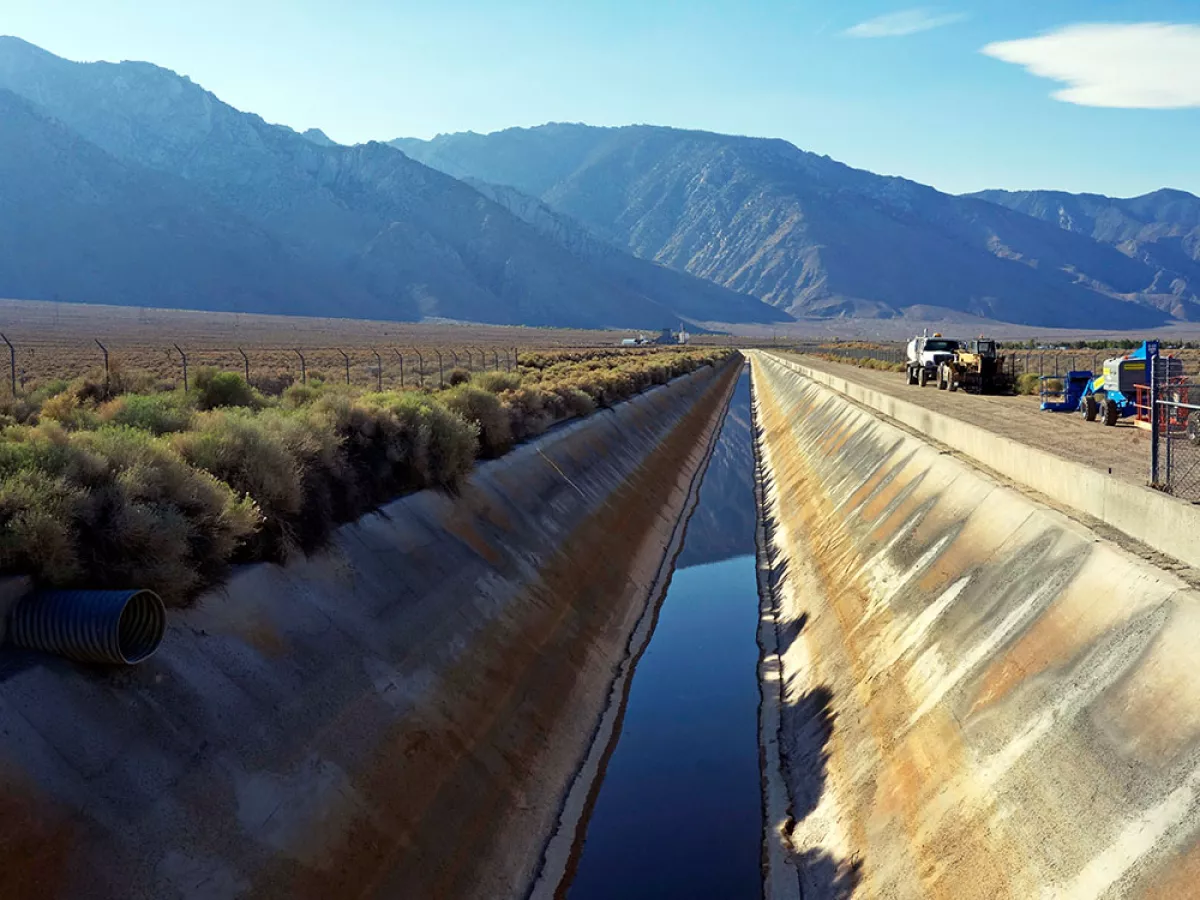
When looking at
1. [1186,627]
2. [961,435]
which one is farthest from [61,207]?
[1186,627]

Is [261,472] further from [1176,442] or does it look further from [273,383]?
[273,383]

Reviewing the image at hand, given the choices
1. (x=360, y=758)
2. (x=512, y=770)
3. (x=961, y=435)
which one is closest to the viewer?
(x=360, y=758)

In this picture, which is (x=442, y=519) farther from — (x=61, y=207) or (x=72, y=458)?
(x=61, y=207)

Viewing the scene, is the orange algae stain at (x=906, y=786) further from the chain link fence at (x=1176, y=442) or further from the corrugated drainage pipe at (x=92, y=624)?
the corrugated drainage pipe at (x=92, y=624)

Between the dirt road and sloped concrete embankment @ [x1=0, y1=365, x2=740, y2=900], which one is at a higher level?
the dirt road

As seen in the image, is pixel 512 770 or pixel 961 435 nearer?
pixel 512 770

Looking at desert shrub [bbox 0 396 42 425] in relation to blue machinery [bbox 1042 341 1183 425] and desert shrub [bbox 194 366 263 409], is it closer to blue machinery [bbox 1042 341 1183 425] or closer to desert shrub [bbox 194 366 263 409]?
desert shrub [bbox 194 366 263 409]

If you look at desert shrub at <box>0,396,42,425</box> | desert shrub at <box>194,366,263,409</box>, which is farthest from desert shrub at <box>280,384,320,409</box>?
desert shrub at <box>0,396,42,425</box>

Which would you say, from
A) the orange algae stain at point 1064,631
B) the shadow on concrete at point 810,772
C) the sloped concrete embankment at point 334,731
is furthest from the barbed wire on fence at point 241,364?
the orange algae stain at point 1064,631
